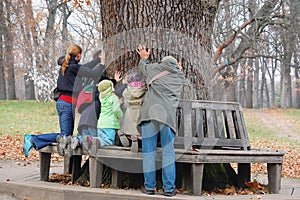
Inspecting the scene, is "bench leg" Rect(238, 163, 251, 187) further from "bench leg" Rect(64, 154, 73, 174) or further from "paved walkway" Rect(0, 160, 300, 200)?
"bench leg" Rect(64, 154, 73, 174)

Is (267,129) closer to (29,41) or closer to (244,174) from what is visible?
(244,174)

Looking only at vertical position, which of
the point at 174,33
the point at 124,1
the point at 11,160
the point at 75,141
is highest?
the point at 124,1

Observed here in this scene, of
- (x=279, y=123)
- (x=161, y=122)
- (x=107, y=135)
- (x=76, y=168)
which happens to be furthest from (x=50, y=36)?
(x=161, y=122)

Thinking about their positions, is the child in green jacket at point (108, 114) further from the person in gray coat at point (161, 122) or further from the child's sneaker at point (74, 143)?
the person in gray coat at point (161, 122)

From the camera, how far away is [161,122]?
4945 mm

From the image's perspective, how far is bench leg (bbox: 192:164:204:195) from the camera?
197 inches

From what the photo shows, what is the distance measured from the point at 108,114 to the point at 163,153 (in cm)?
94

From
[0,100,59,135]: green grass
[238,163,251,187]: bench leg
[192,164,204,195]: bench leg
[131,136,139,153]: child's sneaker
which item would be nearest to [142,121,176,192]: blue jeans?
[131,136,139,153]: child's sneaker

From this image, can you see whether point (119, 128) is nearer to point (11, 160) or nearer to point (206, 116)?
point (206, 116)

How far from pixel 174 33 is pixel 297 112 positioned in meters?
24.3

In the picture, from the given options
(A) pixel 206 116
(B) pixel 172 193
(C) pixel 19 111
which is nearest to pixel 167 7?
(A) pixel 206 116

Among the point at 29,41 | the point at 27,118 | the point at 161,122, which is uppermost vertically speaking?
the point at 29,41

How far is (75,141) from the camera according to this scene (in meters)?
5.36

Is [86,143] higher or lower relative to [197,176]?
higher
